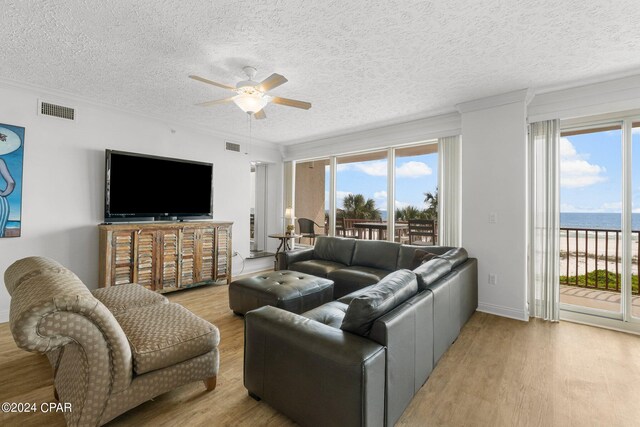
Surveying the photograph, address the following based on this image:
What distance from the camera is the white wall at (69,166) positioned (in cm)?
330

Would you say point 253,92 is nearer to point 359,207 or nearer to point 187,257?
point 187,257

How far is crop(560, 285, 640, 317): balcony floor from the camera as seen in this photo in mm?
3486

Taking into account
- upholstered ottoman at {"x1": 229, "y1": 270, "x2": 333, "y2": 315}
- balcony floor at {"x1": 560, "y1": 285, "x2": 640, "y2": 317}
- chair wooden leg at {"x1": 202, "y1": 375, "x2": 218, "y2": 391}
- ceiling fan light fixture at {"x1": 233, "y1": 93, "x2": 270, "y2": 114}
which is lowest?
chair wooden leg at {"x1": 202, "y1": 375, "x2": 218, "y2": 391}

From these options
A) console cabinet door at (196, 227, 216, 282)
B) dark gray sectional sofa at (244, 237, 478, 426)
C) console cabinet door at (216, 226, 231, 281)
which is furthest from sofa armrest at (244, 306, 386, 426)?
console cabinet door at (216, 226, 231, 281)

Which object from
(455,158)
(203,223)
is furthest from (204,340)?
(455,158)

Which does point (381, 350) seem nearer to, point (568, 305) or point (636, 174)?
point (568, 305)

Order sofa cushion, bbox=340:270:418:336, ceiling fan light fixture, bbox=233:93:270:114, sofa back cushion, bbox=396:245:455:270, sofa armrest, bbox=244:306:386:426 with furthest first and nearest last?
sofa back cushion, bbox=396:245:455:270 → ceiling fan light fixture, bbox=233:93:270:114 → sofa cushion, bbox=340:270:418:336 → sofa armrest, bbox=244:306:386:426

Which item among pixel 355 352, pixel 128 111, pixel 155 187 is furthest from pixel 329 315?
pixel 128 111

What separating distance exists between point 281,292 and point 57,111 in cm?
349

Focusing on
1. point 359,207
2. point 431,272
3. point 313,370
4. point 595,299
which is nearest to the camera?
point 313,370

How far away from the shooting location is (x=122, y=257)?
12.1 ft

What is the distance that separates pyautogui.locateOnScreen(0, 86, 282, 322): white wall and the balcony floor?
594 cm

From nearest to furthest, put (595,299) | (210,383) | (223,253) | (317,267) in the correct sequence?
(210,383) → (595,299) → (317,267) → (223,253)

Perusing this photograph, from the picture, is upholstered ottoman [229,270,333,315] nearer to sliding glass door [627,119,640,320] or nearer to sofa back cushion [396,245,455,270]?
sofa back cushion [396,245,455,270]
